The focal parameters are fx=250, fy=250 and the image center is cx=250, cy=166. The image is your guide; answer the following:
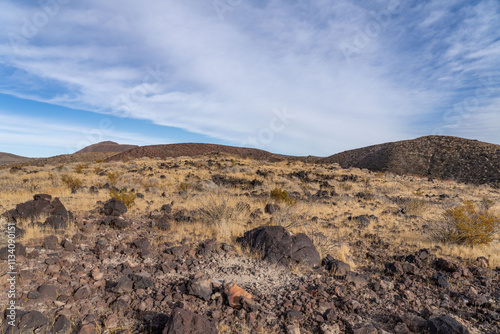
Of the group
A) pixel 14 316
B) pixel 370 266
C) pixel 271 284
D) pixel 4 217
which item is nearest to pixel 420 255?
pixel 370 266

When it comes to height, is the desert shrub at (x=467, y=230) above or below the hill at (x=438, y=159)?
below

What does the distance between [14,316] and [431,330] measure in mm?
4830

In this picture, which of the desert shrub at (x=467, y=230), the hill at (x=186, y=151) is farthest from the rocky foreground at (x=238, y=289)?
the hill at (x=186, y=151)

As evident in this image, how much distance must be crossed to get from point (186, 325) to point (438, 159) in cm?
5182

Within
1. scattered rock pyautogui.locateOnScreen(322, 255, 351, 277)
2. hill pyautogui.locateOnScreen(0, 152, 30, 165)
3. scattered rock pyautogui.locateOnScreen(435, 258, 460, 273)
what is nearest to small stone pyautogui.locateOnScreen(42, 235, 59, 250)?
scattered rock pyautogui.locateOnScreen(322, 255, 351, 277)

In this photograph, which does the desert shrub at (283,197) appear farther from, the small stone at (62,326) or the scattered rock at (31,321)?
the scattered rock at (31,321)

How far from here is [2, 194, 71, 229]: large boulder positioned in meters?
6.56

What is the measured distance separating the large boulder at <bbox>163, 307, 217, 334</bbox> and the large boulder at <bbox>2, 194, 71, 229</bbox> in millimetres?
5241

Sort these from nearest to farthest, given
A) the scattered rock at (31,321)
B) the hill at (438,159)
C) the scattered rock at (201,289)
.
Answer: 1. the scattered rock at (31,321)
2. the scattered rock at (201,289)
3. the hill at (438,159)

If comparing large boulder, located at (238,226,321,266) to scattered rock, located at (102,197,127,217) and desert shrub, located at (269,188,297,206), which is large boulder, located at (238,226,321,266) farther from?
desert shrub, located at (269,188,297,206)

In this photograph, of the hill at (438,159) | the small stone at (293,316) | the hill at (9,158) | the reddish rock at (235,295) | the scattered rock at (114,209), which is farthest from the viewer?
the hill at (9,158)

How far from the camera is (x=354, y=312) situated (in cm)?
351

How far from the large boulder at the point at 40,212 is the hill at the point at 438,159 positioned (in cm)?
4145

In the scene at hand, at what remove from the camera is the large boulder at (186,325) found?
104 inches
